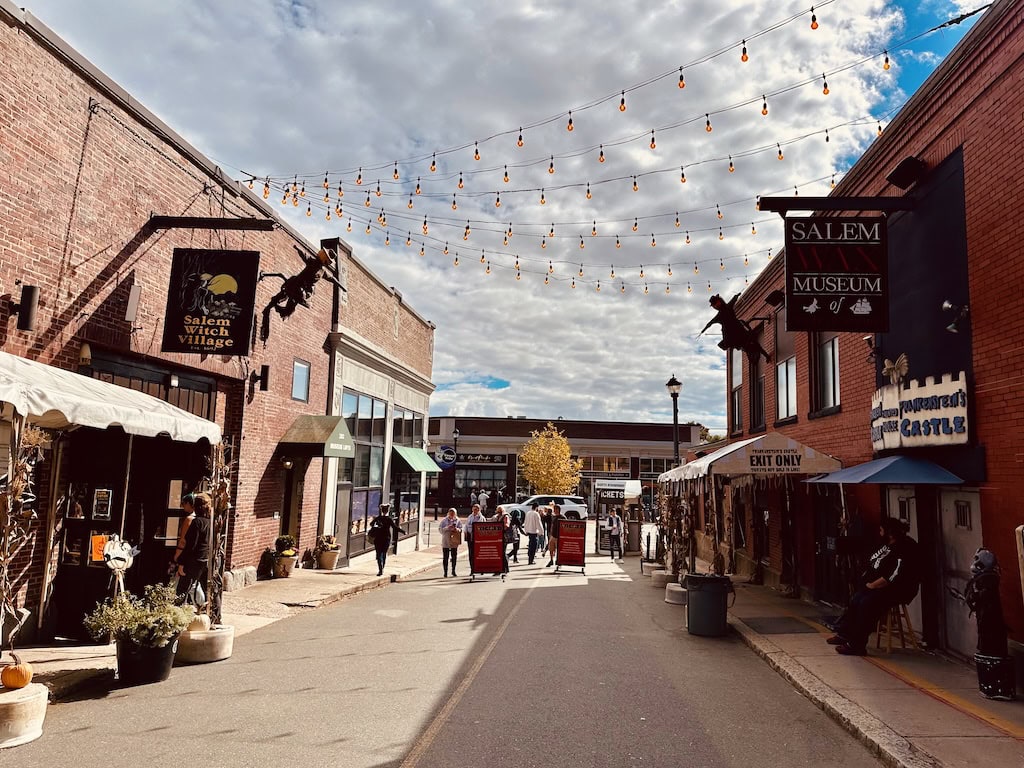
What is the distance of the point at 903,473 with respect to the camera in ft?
28.8

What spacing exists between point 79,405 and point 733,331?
13081 millimetres

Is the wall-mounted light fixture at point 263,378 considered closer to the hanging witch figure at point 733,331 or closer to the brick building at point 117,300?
the brick building at point 117,300

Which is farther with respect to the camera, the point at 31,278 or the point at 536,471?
the point at 536,471

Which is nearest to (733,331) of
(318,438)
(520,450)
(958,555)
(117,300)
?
(958,555)

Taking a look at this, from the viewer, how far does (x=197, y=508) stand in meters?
8.95

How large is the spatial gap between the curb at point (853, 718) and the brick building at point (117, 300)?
24.3ft

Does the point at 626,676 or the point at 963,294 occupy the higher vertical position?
the point at 963,294

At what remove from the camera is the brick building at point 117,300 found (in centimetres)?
868

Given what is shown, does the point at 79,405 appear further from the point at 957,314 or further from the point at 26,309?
the point at 957,314

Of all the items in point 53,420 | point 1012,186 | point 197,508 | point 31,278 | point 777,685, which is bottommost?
point 777,685

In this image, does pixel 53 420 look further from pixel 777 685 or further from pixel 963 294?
pixel 963 294

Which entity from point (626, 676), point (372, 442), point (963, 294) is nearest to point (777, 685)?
point (626, 676)

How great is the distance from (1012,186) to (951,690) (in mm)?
5250

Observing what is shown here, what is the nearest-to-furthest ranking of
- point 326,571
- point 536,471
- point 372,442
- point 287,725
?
point 287,725
point 326,571
point 372,442
point 536,471
